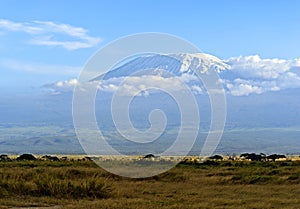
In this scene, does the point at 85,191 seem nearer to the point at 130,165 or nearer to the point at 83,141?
the point at 83,141

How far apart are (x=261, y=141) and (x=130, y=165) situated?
410 ft

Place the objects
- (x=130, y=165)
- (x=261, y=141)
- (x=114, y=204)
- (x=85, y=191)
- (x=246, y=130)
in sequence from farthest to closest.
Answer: (x=246, y=130) → (x=261, y=141) → (x=130, y=165) → (x=85, y=191) → (x=114, y=204)

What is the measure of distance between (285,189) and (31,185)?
34.4 ft

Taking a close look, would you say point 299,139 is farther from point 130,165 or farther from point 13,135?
point 130,165

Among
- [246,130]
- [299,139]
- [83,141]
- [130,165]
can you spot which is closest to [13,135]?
[246,130]

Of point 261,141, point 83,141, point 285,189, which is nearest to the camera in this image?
point 285,189

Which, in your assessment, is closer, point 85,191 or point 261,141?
point 85,191

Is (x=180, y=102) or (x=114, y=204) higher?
(x=180, y=102)

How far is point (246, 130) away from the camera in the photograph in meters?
190

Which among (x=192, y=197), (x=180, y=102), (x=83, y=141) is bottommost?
(x=192, y=197)

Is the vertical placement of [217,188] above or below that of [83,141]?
below

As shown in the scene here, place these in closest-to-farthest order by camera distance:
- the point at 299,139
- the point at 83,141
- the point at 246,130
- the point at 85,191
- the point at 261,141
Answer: the point at 85,191 → the point at 83,141 → the point at 261,141 → the point at 299,139 → the point at 246,130

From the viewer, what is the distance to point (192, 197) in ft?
68.2

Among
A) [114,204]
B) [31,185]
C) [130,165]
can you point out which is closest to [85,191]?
[31,185]
